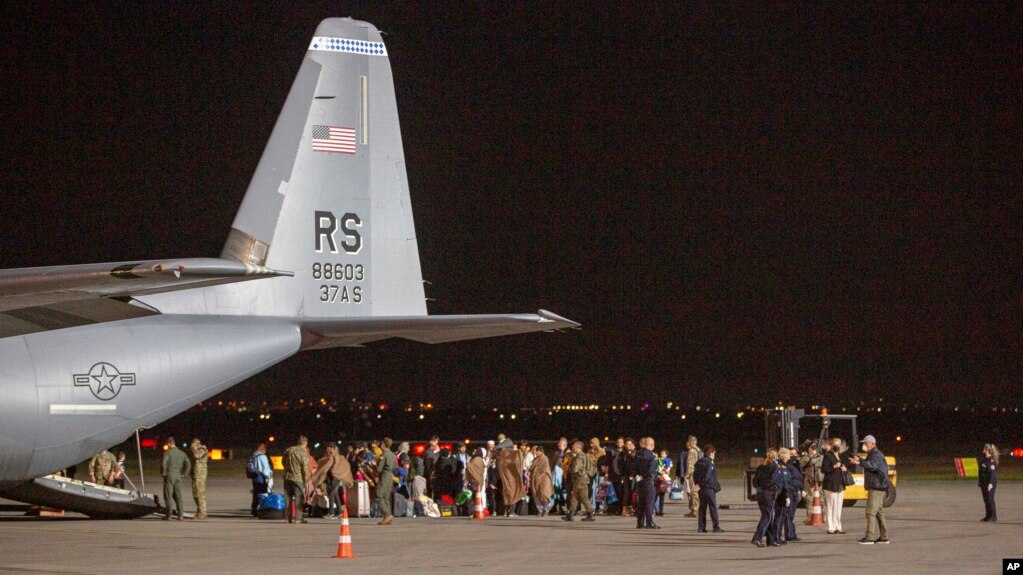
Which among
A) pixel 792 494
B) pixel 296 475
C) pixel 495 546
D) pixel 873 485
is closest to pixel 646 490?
pixel 792 494

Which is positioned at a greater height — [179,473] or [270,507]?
[179,473]

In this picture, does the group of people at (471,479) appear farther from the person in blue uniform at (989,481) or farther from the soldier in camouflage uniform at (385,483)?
the person in blue uniform at (989,481)

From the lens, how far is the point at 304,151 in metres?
19.4

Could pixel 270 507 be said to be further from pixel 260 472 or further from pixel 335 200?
pixel 335 200

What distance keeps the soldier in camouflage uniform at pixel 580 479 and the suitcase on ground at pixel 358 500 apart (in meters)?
3.50

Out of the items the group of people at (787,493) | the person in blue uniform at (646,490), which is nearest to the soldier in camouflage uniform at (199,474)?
the person in blue uniform at (646,490)

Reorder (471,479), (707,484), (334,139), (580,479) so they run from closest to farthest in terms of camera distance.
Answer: (707,484), (334,139), (580,479), (471,479)

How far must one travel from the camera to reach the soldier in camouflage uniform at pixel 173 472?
2017 centimetres

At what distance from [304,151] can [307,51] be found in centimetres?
167

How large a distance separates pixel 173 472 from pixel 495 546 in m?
6.61

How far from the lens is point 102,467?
859 inches

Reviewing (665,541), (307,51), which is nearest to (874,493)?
(665,541)

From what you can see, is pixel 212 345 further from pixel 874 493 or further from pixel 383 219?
pixel 874 493

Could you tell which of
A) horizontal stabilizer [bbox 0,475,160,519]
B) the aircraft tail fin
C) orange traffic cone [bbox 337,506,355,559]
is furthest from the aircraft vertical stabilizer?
orange traffic cone [bbox 337,506,355,559]
